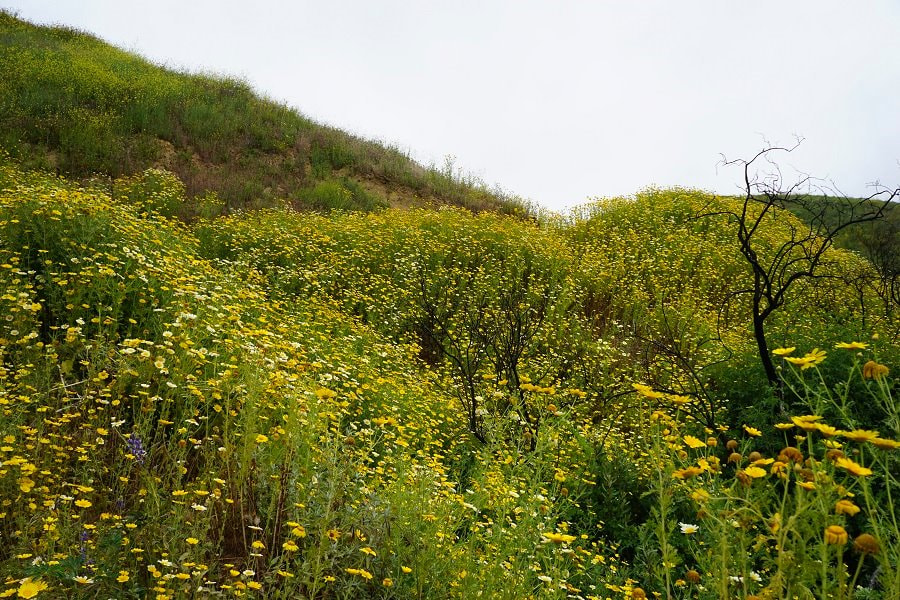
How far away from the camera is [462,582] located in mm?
2291

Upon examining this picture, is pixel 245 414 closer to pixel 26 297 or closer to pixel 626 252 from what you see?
pixel 26 297

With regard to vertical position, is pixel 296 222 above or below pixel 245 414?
above

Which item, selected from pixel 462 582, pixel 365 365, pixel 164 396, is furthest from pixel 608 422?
pixel 164 396

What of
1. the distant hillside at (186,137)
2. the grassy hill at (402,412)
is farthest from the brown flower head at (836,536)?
the distant hillside at (186,137)

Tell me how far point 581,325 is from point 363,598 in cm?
611

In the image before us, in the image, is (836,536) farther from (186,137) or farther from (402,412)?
(186,137)

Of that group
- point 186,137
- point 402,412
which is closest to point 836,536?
point 402,412

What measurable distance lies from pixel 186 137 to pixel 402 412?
11.8m

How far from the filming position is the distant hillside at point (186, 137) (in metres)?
11.5

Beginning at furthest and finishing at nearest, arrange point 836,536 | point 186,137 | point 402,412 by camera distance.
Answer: point 186,137, point 402,412, point 836,536

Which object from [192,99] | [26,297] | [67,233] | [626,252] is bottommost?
[26,297]

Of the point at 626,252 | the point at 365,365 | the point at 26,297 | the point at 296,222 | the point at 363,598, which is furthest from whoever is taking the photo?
the point at 626,252

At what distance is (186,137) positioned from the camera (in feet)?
44.2

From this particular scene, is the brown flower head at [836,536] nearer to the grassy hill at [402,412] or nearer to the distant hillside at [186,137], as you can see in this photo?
the grassy hill at [402,412]
